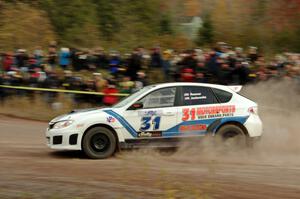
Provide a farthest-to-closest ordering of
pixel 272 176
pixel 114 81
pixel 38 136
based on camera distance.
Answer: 1. pixel 114 81
2. pixel 38 136
3. pixel 272 176

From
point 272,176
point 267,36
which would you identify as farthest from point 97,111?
point 267,36

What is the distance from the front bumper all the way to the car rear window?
9.84 ft

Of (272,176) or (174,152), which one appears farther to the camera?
(174,152)

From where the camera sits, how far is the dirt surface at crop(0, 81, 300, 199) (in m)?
8.18

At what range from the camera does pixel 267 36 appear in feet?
117

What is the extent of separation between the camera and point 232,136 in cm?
1196

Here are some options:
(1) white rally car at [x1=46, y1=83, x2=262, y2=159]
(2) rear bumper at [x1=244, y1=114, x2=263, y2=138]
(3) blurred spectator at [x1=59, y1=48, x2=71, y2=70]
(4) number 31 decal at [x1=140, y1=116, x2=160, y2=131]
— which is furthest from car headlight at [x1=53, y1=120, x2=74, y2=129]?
(3) blurred spectator at [x1=59, y1=48, x2=71, y2=70]

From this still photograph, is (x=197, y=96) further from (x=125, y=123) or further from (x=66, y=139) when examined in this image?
(x=66, y=139)

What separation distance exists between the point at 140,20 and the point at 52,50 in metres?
16.5

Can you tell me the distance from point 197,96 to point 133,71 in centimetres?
755

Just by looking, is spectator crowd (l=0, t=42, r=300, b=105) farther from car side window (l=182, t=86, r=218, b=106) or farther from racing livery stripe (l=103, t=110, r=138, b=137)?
racing livery stripe (l=103, t=110, r=138, b=137)

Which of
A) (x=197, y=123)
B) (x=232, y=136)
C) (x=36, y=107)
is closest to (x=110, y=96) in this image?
(x=36, y=107)

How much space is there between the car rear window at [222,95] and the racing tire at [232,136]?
596 millimetres

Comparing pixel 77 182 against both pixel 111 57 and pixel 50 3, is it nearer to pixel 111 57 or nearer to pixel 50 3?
pixel 111 57
